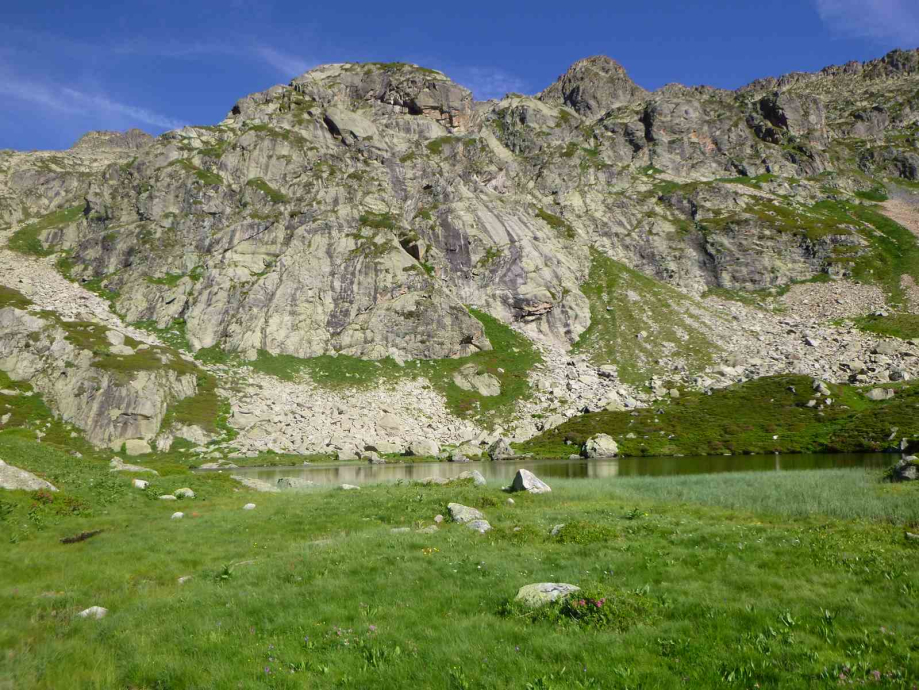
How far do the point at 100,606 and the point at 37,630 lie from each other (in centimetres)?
203

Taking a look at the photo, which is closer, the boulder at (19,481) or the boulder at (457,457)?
the boulder at (19,481)

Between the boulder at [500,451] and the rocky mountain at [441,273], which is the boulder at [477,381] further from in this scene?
the boulder at [500,451]

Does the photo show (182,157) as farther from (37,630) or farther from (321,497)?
(37,630)

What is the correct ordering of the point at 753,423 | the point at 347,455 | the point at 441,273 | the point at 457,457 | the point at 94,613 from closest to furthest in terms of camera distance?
the point at 94,613
the point at 457,457
the point at 753,423
the point at 347,455
the point at 441,273

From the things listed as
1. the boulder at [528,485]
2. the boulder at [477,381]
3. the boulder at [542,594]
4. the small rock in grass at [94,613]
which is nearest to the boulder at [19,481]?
the small rock in grass at [94,613]

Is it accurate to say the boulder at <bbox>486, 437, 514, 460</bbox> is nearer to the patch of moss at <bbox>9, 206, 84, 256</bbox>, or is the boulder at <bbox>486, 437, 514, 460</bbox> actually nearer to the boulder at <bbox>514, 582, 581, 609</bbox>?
the boulder at <bbox>514, 582, 581, 609</bbox>

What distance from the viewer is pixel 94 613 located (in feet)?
42.5

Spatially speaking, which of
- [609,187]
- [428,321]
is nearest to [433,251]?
[428,321]

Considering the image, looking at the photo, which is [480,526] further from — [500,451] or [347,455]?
[347,455]

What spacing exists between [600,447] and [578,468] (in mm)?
19420

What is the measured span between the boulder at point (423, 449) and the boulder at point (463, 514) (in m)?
68.9

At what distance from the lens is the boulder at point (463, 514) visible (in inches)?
959

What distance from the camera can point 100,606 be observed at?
1362cm

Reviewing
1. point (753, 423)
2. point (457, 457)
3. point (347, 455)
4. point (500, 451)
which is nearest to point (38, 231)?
point (347, 455)
